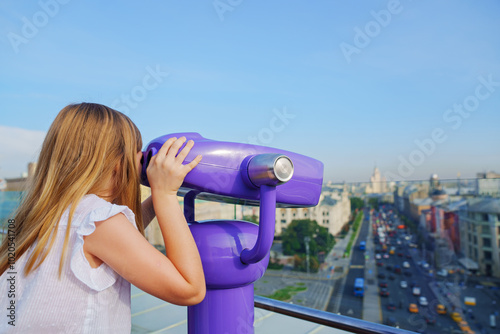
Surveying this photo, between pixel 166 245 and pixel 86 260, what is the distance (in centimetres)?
13

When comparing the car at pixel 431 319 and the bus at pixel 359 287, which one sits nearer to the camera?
the bus at pixel 359 287

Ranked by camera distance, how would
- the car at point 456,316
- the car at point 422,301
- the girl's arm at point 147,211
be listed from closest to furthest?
1. the girl's arm at point 147,211
2. the car at point 422,301
3. the car at point 456,316

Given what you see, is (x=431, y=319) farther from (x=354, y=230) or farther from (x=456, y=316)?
(x=354, y=230)

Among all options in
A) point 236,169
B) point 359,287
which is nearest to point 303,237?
point 236,169

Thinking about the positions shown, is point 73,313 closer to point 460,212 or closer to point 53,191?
point 53,191

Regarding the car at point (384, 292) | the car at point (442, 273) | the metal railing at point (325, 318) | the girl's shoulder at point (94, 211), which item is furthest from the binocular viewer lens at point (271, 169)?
the car at point (442, 273)

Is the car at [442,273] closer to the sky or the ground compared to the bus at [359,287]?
closer to the sky

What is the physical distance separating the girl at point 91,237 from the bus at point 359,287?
22468 mm

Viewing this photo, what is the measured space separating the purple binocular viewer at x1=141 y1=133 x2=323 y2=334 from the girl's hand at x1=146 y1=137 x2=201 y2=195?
0.02 m

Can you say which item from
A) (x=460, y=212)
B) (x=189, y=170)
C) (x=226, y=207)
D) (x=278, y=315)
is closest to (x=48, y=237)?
(x=189, y=170)

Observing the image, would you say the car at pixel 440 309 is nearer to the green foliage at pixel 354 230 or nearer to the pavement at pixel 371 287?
the pavement at pixel 371 287

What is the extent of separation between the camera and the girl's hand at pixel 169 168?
0.57m

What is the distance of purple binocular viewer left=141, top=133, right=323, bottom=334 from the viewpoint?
604mm

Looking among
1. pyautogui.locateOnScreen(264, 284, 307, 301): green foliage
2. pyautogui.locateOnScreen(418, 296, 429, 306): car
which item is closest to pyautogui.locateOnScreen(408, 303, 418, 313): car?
pyautogui.locateOnScreen(418, 296, 429, 306): car
